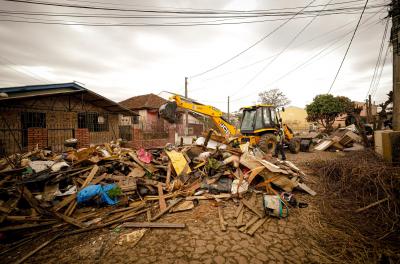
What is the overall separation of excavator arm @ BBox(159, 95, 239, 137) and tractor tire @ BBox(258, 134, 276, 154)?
1422mm

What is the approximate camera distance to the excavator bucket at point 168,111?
636 cm

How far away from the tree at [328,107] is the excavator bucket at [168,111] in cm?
2286

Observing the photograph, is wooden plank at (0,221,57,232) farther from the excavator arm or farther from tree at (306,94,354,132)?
tree at (306,94,354,132)

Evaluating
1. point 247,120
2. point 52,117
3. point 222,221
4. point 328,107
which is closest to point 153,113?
point 52,117

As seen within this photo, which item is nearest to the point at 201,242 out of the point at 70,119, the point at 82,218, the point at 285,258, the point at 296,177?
the point at 285,258

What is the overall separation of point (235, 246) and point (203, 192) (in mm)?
2007

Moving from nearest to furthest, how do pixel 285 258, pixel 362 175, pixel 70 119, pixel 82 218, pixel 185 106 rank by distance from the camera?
pixel 285 258, pixel 82 218, pixel 362 175, pixel 185 106, pixel 70 119

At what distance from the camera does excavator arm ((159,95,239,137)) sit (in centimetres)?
645

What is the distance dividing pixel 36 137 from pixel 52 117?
272 centimetres

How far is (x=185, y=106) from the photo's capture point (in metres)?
7.12

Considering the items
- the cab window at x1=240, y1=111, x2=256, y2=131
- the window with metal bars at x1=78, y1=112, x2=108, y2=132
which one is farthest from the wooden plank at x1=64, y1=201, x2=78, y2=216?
the window with metal bars at x1=78, y1=112, x2=108, y2=132

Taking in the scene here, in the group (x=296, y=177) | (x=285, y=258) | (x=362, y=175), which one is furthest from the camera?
(x=296, y=177)

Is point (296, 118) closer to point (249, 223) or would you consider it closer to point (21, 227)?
point (249, 223)

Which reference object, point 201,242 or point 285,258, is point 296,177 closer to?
point 285,258
